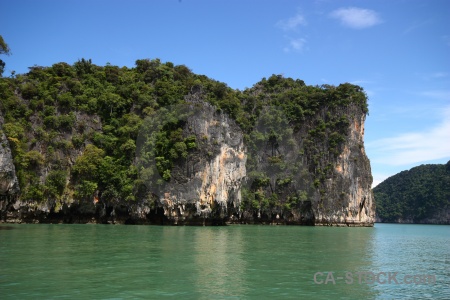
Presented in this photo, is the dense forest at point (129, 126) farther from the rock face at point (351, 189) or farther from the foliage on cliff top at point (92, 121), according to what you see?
the rock face at point (351, 189)

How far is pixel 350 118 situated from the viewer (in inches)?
2162

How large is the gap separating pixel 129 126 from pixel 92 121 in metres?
4.59

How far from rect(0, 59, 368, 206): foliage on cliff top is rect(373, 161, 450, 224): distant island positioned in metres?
51.7

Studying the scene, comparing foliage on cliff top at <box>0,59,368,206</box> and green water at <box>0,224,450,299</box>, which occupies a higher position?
foliage on cliff top at <box>0,59,368,206</box>

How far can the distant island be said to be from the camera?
90.2 meters

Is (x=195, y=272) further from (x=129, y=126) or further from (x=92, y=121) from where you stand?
(x=92, y=121)

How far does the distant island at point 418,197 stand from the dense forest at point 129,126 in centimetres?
4734

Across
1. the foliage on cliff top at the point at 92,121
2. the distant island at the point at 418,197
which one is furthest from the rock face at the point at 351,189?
the distant island at the point at 418,197

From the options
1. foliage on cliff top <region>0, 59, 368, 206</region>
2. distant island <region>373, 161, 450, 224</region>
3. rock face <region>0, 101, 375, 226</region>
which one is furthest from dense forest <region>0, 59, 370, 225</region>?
distant island <region>373, 161, 450, 224</region>

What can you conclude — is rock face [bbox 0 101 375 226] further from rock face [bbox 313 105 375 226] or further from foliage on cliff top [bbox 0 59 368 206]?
foliage on cliff top [bbox 0 59 368 206]

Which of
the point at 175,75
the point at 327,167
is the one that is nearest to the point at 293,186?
the point at 327,167

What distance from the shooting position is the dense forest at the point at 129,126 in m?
36.4

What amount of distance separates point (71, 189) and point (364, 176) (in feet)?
126

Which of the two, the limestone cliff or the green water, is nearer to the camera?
the green water
